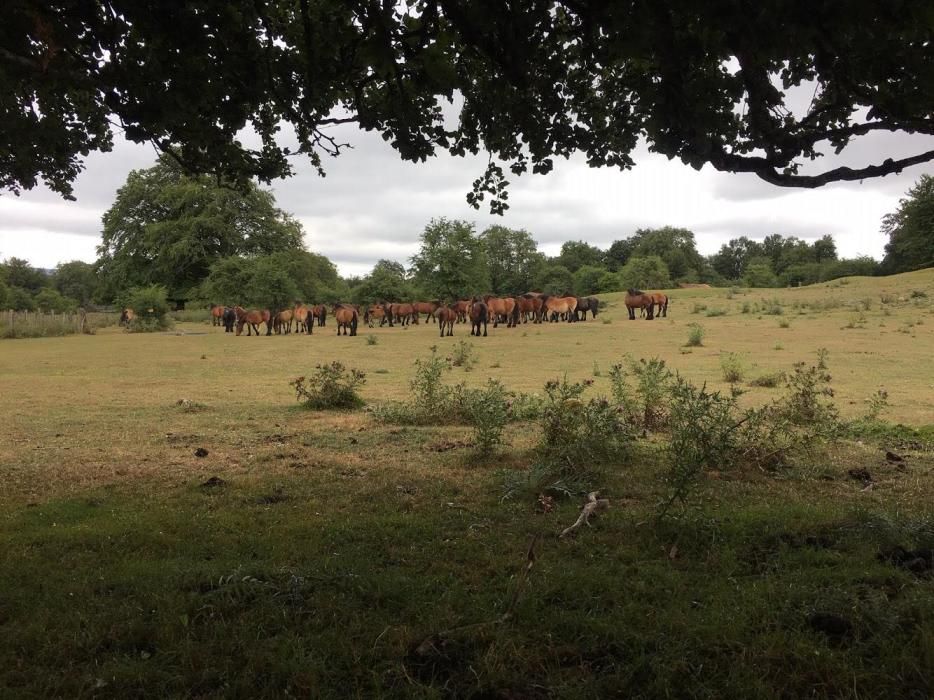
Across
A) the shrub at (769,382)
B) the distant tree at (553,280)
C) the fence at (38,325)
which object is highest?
the distant tree at (553,280)

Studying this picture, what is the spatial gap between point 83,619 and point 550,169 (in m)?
4.63

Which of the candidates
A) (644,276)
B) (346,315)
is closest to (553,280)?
(644,276)

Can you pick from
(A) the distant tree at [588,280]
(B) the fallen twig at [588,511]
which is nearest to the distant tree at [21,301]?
(A) the distant tree at [588,280]

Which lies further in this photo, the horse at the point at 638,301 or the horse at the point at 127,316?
the horse at the point at 127,316

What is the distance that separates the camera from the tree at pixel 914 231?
5128 cm

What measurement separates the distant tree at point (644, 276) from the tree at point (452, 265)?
26.2 meters

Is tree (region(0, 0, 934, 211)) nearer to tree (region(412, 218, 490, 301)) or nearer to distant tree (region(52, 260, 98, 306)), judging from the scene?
tree (region(412, 218, 490, 301))

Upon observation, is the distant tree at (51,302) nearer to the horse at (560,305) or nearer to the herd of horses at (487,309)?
the herd of horses at (487,309)

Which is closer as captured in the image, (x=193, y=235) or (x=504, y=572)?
(x=504, y=572)

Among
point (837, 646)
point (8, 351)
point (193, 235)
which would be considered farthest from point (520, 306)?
point (837, 646)

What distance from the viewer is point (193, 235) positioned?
49.3m

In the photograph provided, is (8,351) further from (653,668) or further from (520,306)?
(653,668)

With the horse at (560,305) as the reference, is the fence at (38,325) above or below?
below

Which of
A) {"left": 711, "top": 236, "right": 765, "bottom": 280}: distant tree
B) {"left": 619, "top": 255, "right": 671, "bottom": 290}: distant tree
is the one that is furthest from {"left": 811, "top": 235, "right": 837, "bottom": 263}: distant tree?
→ {"left": 619, "top": 255, "right": 671, "bottom": 290}: distant tree
